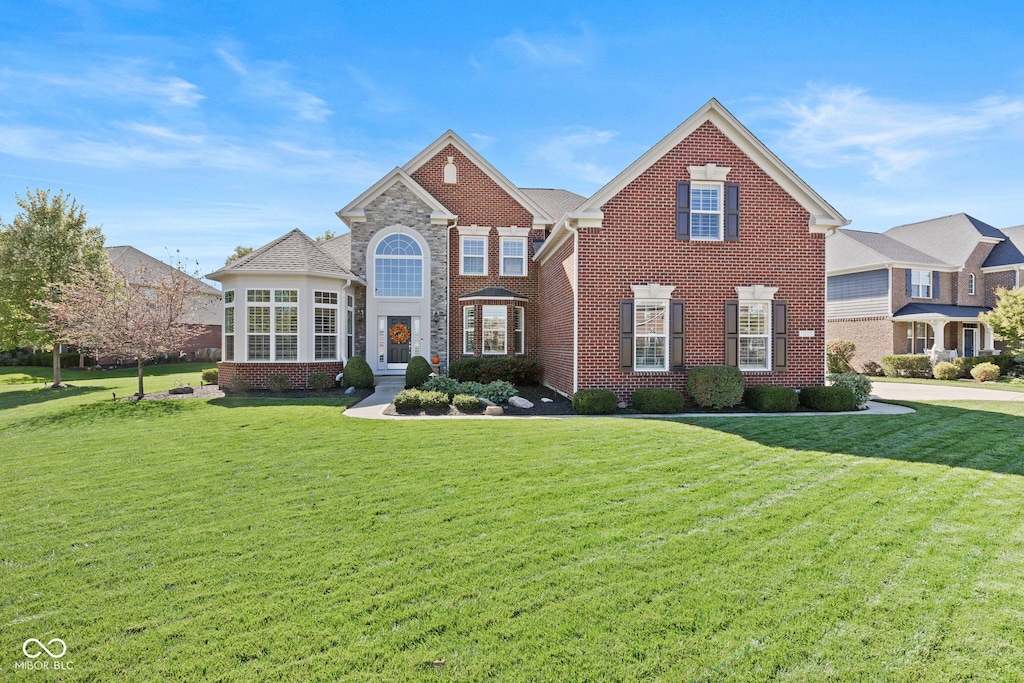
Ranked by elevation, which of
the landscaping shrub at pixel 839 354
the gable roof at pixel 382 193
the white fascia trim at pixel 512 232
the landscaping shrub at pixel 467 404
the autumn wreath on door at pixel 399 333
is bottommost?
the landscaping shrub at pixel 467 404

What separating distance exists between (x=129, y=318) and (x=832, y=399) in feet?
67.4

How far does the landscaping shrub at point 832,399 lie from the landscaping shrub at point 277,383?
53.4 ft

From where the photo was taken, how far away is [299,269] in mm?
17266

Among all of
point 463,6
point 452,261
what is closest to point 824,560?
point 463,6

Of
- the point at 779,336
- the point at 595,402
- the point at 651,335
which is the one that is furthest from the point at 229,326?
the point at 779,336

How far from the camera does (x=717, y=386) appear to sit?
13273 millimetres

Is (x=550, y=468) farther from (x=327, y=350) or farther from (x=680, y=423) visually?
(x=327, y=350)

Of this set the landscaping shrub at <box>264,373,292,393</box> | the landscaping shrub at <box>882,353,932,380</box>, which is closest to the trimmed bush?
the landscaping shrub at <box>264,373,292,393</box>

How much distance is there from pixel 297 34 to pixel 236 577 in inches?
488

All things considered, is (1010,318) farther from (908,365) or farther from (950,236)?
(950,236)

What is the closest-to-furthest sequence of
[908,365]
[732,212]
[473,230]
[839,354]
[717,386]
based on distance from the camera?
[717,386], [732,212], [473,230], [908,365], [839,354]

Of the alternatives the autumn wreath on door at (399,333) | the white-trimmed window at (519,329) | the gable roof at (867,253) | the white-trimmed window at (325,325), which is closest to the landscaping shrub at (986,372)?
the gable roof at (867,253)

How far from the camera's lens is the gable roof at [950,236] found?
99.6ft

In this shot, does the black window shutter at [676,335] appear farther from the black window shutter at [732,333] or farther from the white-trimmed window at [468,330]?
the white-trimmed window at [468,330]
